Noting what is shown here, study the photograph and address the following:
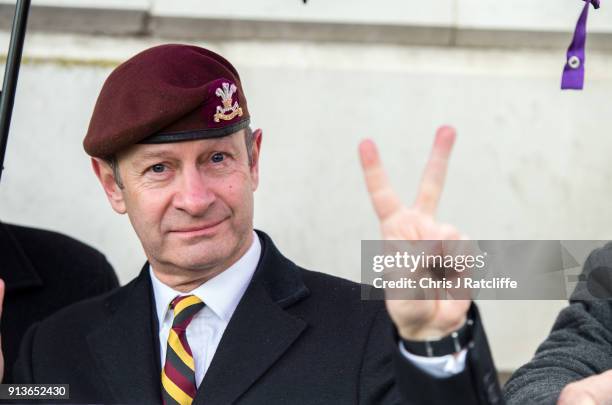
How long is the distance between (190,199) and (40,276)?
88cm

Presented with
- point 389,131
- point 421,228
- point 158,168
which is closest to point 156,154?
point 158,168

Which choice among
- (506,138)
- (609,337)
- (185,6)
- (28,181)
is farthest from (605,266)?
(28,181)

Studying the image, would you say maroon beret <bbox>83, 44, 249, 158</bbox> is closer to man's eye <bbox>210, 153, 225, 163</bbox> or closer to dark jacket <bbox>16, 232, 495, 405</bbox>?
man's eye <bbox>210, 153, 225, 163</bbox>

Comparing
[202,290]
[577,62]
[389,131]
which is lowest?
[202,290]

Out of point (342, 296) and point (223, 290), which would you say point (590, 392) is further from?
point (223, 290)

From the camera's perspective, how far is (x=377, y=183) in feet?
6.88

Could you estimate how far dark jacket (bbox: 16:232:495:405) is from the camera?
258cm

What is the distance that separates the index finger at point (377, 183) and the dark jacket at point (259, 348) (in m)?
0.48

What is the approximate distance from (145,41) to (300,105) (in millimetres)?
491

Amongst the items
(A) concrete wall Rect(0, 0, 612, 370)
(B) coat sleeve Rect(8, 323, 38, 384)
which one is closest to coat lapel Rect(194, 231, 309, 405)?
(B) coat sleeve Rect(8, 323, 38, 384)

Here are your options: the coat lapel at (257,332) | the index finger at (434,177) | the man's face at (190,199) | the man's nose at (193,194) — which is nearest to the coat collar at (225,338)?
the coat lapel at (257,332)

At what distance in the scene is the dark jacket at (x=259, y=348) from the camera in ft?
8.46

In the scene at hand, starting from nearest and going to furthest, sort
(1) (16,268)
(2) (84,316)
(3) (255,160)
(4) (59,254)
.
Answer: (3) (255,160)
(2) (84,316)
(1) (16,268)
(4) (59,254)

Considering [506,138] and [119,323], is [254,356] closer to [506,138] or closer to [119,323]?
[119,323]
